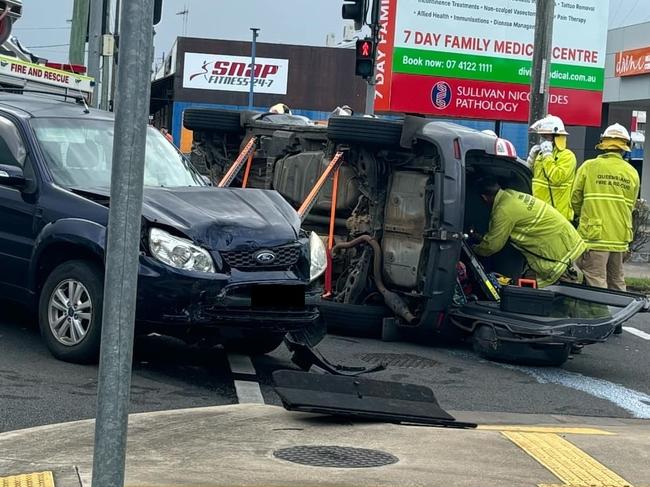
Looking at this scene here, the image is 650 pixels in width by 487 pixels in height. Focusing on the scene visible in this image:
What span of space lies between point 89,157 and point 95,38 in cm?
1292

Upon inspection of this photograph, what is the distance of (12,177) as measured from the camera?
26.1 feet

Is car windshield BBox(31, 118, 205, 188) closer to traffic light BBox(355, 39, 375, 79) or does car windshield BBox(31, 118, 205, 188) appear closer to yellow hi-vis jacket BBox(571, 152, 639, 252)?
yellow hi-vis jacket BBox(571, 152, 639, 252)

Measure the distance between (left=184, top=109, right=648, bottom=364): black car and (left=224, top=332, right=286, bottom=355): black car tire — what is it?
1.14 meters

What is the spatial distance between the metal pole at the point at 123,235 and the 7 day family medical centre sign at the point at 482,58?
76.4 ft

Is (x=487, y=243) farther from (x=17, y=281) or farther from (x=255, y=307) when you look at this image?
(x=17, y=281)

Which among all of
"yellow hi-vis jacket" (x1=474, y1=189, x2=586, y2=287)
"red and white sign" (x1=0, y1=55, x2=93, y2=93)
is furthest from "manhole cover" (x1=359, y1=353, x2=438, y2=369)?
"red and white sign" (x1=0, y1=55, x2=93, y2=93)

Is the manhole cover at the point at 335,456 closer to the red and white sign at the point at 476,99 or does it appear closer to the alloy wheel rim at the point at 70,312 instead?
the alloy wheel rim at the point at 70,312

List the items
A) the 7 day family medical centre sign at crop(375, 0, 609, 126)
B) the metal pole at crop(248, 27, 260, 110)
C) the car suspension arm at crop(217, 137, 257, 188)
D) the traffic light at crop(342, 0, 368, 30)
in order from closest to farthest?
the car suspension arm at crop(217, 137, 257, 188)
the traffic light at crop(342, 0, 368, 30)
the 7 day family medical centre sign at crop(375, 0, 609, 126)
the metal pole at crop(248, 27, 260, 110)

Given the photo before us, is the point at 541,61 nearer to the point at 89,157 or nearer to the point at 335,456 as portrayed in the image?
the point at 89,157

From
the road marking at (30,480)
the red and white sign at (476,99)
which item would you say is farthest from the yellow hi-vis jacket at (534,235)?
the red and white sign at (476,99)

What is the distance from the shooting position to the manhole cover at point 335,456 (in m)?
5.43

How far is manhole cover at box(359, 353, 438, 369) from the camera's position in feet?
29.0

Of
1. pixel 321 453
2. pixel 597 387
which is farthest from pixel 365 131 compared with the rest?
pixel 321 453

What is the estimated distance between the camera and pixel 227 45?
5712 cm
